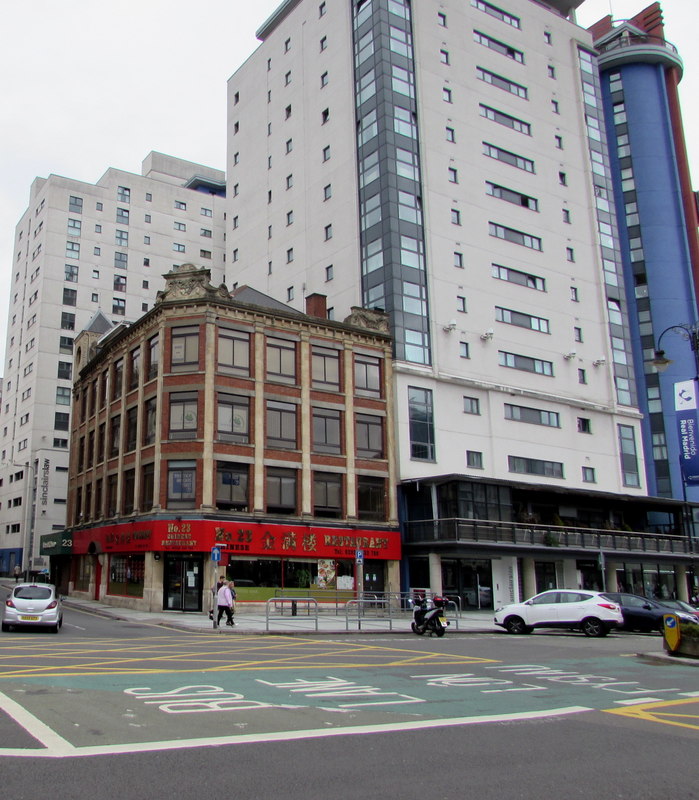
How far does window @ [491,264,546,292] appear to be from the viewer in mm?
49625

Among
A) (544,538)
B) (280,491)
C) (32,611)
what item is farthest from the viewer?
(544,538)

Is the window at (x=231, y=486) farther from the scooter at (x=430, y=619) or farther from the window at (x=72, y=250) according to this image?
the window at (x=72, y=250)

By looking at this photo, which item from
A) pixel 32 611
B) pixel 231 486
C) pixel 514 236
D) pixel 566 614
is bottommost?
pixel 566 614

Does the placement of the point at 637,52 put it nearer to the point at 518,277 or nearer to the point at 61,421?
the point at 518,277

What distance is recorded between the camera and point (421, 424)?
44.1 meters

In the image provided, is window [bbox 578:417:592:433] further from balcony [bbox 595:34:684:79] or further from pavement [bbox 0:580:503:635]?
balcony [bbox 595:34:684:79]

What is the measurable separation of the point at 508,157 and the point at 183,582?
35072 millimetres

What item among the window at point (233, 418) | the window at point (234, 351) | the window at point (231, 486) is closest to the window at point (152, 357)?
the window at point (234, 351)

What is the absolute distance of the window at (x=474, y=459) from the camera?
148 ft

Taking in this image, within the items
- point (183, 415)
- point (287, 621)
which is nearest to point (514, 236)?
point (183, 415)

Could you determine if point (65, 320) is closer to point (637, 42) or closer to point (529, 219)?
point (529, 219)

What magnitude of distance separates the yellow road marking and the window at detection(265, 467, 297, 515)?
2782 cm

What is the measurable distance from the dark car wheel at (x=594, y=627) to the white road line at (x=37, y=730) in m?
20.8

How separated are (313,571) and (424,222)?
854 inches
